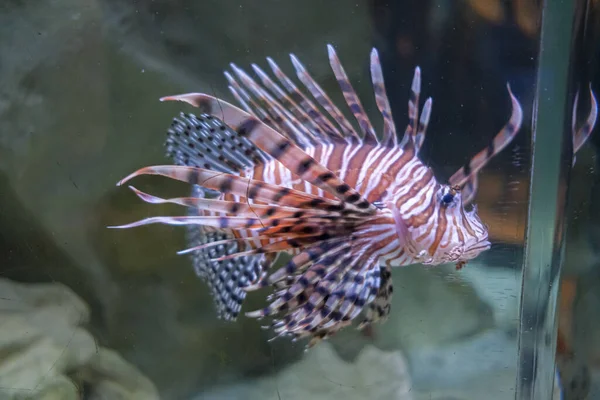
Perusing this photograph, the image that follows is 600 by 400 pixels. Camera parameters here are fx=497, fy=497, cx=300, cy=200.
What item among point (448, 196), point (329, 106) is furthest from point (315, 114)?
point (448, 196)

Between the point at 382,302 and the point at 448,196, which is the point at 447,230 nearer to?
the point at 448,196

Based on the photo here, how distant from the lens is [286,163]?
1.01m

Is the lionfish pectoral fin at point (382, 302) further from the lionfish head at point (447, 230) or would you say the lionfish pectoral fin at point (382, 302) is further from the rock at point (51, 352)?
the rock at point (51, 352)

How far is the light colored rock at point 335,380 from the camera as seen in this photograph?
1.74m

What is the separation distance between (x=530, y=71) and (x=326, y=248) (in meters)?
0.76

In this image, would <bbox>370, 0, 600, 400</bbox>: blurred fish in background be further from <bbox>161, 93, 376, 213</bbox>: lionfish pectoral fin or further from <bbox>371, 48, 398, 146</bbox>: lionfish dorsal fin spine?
<bbox>161, 93, 376, 213</bbox>: lionfish pectoral fin

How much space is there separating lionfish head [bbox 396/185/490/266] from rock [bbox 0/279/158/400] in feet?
4.25

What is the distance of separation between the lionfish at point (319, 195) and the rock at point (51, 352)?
75 centimetres

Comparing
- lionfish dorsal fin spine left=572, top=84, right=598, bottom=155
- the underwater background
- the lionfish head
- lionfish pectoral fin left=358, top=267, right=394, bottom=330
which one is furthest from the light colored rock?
lionfish dorsal fin spine left=572, top=84, right=598, bottom=155

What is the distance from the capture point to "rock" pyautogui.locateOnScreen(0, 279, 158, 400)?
1909 mm

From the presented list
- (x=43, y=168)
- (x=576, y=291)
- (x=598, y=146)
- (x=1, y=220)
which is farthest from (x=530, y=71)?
(x=1, y=220)

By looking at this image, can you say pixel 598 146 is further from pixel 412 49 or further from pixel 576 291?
pixel 412 49

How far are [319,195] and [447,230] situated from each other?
1.06 feet

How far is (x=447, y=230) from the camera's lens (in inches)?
47.8
